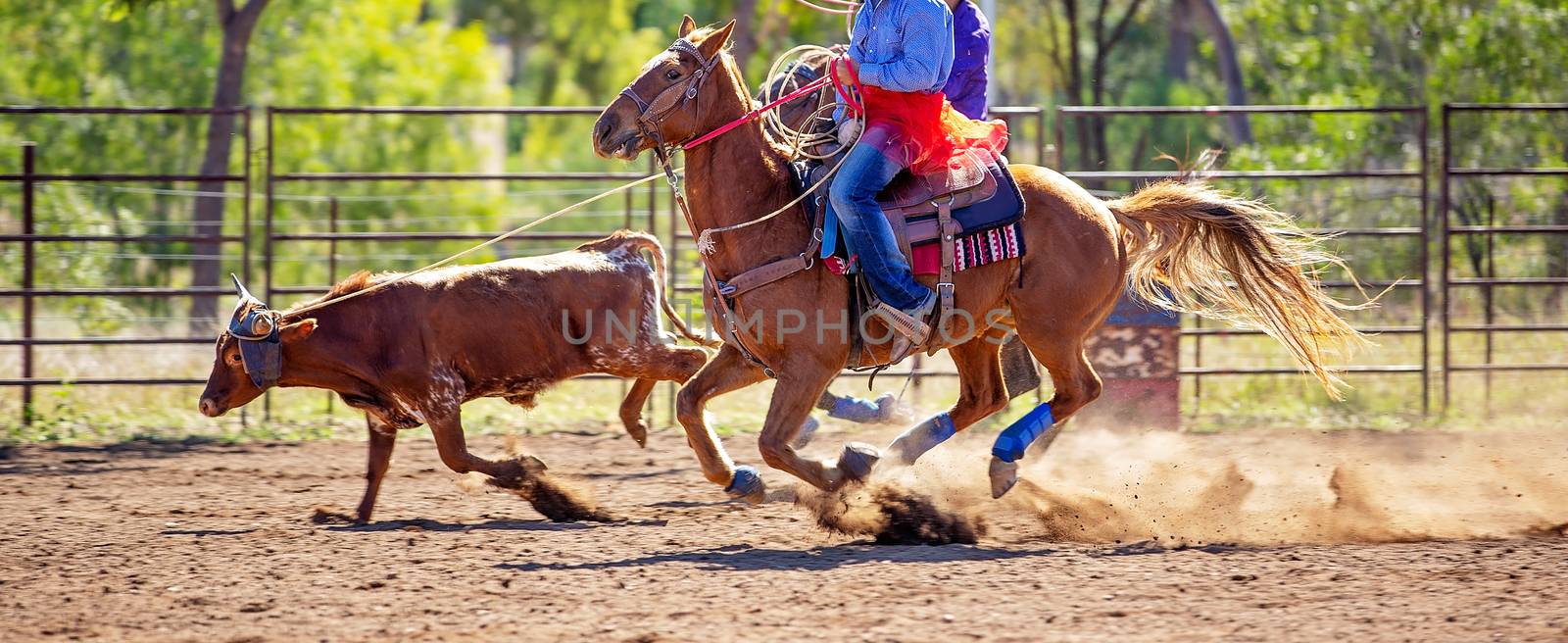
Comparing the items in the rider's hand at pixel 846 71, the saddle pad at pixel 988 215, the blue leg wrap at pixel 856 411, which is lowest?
the blue leg wrap at pixel 856 411

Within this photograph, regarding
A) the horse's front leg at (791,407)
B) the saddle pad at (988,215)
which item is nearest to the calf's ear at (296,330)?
the horse's front leg at (791,407)

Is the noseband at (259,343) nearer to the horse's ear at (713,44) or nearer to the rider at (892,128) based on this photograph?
the horse's ear at (713,44)

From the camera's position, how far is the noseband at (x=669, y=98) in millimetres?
5820

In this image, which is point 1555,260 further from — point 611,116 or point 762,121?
A: point 611,116

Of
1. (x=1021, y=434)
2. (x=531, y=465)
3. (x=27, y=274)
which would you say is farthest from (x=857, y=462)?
(x=27, y=274)

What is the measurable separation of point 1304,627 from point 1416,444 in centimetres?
485

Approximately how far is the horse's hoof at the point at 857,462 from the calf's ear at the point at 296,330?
260 centimetres

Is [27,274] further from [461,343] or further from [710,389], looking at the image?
[710,389]

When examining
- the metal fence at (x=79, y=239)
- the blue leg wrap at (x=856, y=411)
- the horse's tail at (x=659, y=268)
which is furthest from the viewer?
the metal fence at (x=79, y=239)

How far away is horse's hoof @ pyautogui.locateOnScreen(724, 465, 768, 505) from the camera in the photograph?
6.59 meters

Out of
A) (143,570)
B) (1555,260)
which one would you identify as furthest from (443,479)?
(1555,260)

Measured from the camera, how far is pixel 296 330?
696cm

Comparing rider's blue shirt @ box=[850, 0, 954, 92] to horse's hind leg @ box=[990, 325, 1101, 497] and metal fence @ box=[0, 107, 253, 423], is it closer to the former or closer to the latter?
horse's hind leg @ box=[990, 325, 1101, 497]

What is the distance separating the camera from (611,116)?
5785 millimetres
